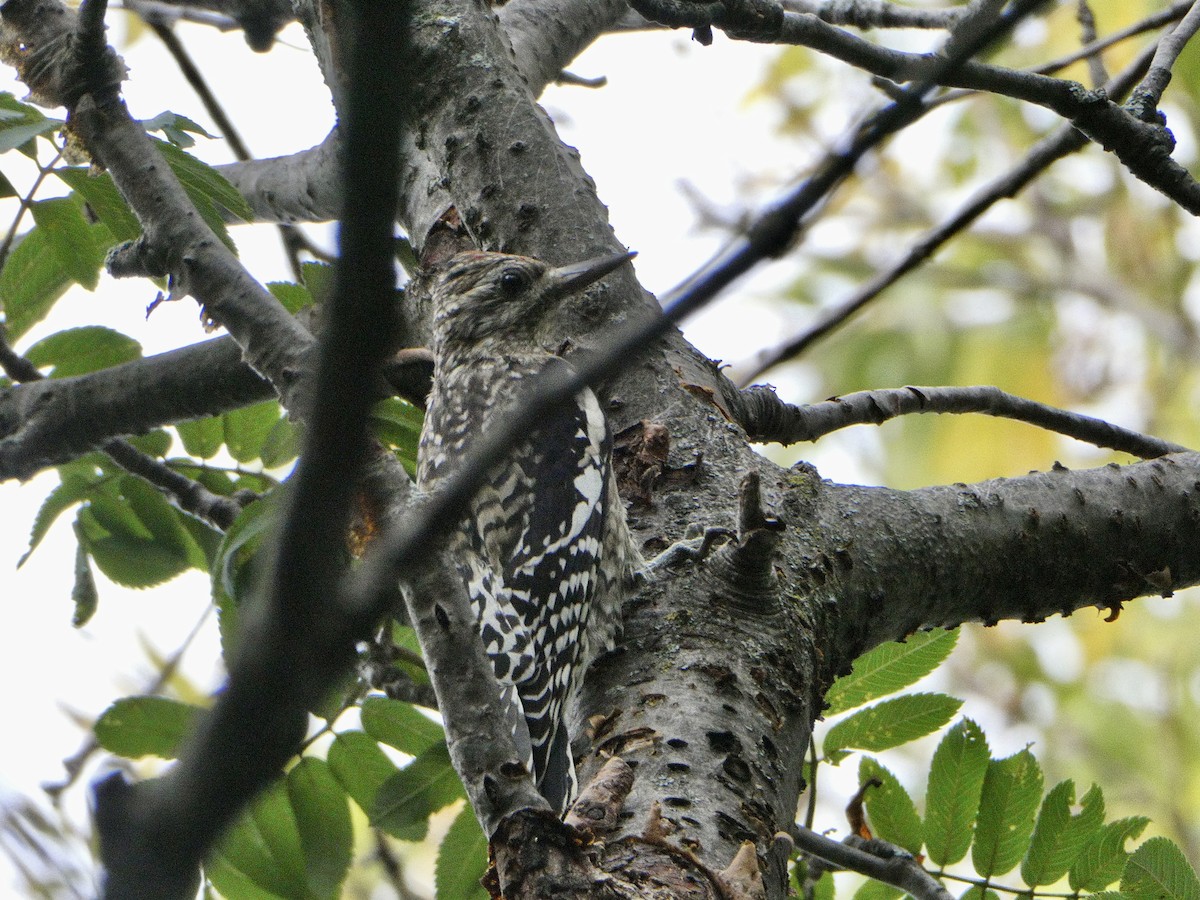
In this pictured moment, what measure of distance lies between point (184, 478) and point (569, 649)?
1139mm

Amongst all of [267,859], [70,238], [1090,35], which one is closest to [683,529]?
[267,859]

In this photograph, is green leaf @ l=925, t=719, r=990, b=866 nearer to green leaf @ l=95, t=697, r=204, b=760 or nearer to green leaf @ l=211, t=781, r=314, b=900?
green leaf @ l=211, t=781, r=314, b=900

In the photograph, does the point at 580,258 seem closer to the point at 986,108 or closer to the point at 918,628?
the point at 918,628

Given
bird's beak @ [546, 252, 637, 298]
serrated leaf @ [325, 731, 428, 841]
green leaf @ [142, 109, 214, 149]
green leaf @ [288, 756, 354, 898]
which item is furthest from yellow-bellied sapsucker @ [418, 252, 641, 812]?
green leaf @ [142, 109, 214, 149]

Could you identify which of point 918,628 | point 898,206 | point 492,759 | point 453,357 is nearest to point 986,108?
point 898,206

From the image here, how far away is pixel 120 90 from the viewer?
213 cm

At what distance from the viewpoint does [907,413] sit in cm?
284

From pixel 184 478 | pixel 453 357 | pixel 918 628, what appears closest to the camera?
pixel 918 628

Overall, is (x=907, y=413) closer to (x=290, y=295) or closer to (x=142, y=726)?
(x=290, y=295)

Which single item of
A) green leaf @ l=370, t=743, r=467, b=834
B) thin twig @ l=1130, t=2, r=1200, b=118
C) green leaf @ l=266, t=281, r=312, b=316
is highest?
thin twig @ l=1130, t=2, r=1200, b=118

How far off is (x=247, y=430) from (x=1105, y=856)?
2217 mm

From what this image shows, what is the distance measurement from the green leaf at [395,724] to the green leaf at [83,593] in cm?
73

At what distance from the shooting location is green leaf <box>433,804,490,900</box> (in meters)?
2.38

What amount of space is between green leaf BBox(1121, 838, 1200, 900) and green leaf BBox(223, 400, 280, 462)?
2198mm
